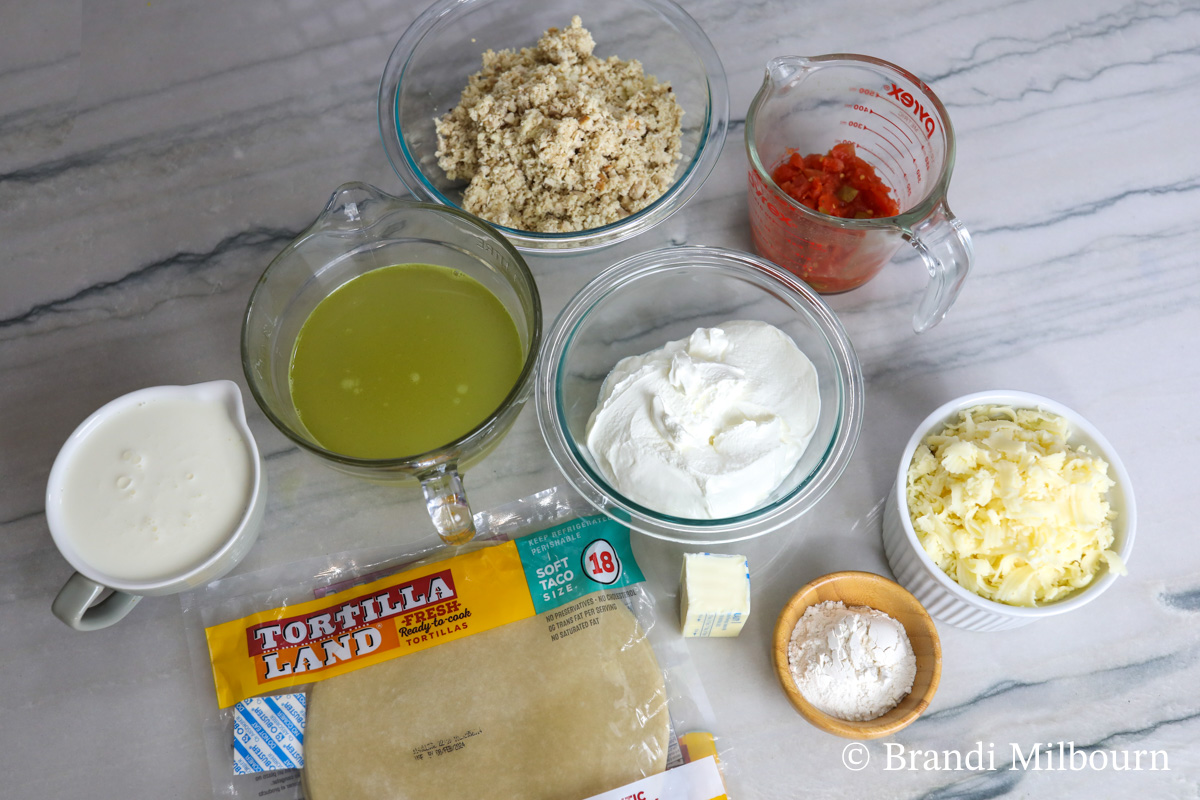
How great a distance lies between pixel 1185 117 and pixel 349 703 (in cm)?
171

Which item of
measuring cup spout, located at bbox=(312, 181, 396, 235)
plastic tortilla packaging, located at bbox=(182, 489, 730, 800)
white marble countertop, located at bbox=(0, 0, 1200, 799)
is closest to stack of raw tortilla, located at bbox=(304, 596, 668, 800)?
plastic tortilla packaging, located at bbox=(182, 489, 730, 800)

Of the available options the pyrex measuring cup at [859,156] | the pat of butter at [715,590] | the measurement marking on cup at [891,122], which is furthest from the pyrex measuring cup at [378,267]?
the measurement marking on cup at [891,122]

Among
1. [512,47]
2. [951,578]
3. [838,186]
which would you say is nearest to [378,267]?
[512,47]

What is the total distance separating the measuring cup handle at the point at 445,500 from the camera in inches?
38.4

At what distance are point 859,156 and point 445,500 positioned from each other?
867 millimetres

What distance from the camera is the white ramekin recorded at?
3.26 feet

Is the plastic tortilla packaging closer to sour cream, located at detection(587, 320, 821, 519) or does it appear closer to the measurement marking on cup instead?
sour cream, located at detection(587, 320, 821, 519)

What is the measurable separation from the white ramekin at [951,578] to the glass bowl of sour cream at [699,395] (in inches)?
4.0

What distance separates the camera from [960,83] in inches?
56.0

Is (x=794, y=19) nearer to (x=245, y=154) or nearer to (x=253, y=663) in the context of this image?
(x=245, y=154)

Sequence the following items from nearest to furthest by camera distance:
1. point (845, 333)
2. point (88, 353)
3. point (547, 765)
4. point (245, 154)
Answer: point (547, 765) < point (845, 333) < point (88, 353) < point (245, 154)

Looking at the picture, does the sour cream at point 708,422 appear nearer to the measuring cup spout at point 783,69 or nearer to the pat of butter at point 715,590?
the pat of butter at point 715,590

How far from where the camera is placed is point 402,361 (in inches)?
43.7

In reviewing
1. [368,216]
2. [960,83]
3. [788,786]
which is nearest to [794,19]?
[960,83]
